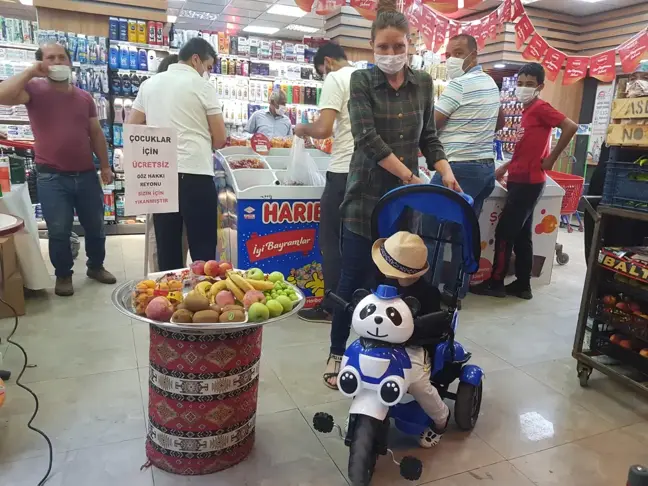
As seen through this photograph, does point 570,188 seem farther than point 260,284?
Yes

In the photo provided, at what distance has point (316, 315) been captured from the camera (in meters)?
3.52

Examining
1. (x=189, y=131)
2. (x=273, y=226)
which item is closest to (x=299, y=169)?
(x=273, y=226)

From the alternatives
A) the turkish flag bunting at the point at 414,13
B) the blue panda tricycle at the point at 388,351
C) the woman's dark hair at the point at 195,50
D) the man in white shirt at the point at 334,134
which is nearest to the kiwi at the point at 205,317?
the blue panda tricycle at the point at 388,351

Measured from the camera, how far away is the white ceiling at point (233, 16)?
11.0 meters

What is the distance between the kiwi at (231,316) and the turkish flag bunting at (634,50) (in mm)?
6382

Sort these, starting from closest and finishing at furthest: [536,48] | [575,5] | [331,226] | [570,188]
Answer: [331,226], [570,188], [536,48], [575,5]

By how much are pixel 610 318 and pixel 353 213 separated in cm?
150

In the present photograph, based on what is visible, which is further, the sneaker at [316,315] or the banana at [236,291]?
the sneaker at [316,315]

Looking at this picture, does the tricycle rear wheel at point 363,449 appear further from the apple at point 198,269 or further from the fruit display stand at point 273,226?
the fruit display stand at point 273,226

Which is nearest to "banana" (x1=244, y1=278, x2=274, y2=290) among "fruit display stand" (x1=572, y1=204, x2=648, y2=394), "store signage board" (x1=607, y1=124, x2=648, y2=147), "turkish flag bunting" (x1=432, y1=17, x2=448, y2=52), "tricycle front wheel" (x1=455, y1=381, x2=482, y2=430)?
"tricycle front wheel" (x1=455, y1=381, x2=482, y2=430)

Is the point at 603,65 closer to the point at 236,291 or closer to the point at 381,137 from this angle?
the point at 381,137

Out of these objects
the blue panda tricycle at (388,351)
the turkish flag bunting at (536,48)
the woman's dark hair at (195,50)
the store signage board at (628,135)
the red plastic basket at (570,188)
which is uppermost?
the turkish flag bunting at (536,48)

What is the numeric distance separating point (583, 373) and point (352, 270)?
1426 millimetres

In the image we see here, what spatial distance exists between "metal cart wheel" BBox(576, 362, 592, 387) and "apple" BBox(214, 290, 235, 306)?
6.60ft
